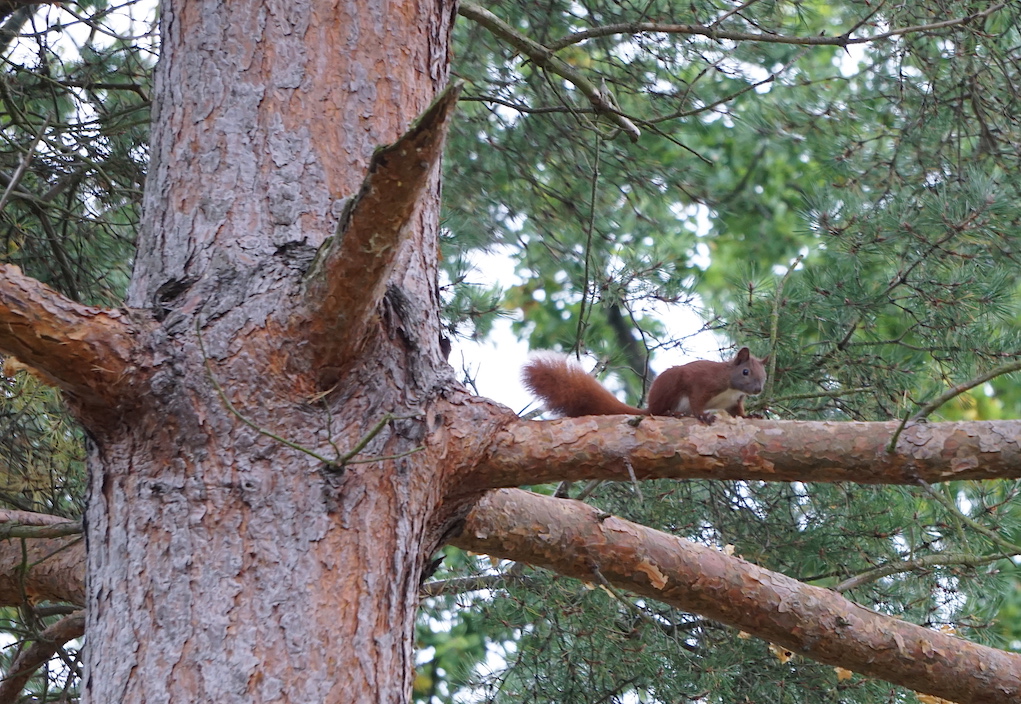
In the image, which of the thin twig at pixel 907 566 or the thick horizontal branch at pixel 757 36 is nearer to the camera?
the thin twig at pixel 907 566

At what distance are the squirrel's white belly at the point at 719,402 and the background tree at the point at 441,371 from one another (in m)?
0.24

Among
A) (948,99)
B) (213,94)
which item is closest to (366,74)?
(213,94)

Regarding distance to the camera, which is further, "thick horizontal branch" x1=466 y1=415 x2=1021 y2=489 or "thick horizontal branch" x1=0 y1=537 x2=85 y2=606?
"thick horizontal branch" x1=0 y1=537 x2=85 y2=606

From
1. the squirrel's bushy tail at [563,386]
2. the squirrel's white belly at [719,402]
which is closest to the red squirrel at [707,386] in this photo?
the squirrel's white belly at [719,402]

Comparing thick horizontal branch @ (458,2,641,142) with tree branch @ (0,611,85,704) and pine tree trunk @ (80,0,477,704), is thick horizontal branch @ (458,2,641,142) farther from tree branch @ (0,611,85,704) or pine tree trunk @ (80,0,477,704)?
tree branch @ (0,611,85,704)

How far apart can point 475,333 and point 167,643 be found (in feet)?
6.26

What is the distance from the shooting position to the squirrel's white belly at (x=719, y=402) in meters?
3.52

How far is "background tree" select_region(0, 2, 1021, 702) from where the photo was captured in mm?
1488

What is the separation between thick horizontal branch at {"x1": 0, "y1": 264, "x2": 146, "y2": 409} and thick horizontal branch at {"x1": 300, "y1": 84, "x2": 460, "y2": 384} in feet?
0.88

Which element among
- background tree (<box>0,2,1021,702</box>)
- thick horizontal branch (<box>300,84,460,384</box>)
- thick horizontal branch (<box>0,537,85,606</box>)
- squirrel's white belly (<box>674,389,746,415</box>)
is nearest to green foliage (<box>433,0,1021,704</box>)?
background tree (<box>0,2,1021,702</box>)

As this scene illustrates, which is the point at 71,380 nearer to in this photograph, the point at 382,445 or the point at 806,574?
the point at 382,445

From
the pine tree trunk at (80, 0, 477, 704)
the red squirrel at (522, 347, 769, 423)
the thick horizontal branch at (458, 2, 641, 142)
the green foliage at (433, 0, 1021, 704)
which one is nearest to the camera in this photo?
the pine tree trunk at (80, 0, 477, 704)

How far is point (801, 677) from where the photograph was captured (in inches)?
113

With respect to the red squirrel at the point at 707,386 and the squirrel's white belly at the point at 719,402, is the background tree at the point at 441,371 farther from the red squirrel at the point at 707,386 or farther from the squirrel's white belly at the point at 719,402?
the squirrel's white belly at the point at 719,402
